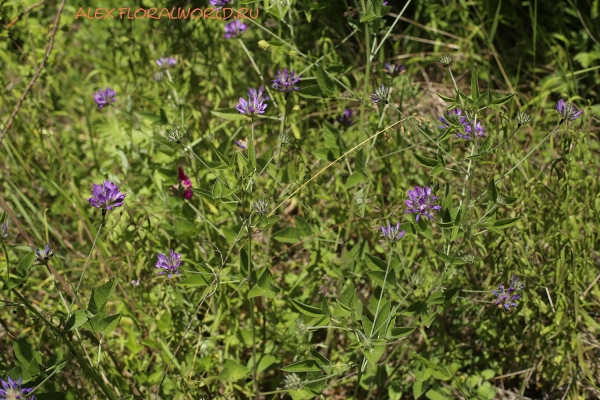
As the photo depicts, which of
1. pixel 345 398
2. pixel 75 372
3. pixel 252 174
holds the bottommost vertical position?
pixel 345 398

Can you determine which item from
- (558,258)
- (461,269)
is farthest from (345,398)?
(558,258)

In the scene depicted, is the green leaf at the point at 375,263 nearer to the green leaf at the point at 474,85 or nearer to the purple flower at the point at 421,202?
the purple flower at the point at 421,202

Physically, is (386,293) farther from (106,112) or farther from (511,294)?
(106,112)

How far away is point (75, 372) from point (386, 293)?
1101mm

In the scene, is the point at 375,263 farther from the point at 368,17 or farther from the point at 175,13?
the point at 175,13

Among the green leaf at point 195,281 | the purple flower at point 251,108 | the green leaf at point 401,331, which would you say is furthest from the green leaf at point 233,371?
the purple flower at point 251,108

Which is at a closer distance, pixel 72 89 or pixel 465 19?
pixel 465 19

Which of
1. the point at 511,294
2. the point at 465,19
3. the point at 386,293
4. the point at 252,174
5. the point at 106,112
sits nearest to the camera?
the point at 252,174

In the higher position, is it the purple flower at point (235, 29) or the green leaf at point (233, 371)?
the purple flower at point (235, 29)

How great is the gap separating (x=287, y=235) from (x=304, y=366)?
1.56 feet

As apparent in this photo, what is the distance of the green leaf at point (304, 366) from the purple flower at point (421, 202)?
464 millimetres

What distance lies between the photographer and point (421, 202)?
163 cm

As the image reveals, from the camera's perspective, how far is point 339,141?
1.98 m

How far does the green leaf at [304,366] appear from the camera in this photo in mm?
1544
